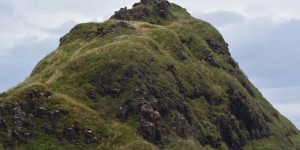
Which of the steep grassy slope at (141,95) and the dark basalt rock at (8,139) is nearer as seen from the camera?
the dark basalt rock at (8,139)

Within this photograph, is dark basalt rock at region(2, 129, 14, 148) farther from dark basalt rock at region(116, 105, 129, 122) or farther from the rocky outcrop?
the rocky outcrop

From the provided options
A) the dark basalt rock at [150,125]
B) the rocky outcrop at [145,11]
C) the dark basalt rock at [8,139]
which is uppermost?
the rocky outcrop at [145,11]

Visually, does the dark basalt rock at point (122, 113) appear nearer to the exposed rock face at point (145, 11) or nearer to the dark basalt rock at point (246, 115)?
the dark basalt rock at point (246, 115)

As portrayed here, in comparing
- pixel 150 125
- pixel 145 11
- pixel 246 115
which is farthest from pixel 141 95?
pixel 145 11

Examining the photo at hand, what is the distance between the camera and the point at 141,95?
87.9 meters

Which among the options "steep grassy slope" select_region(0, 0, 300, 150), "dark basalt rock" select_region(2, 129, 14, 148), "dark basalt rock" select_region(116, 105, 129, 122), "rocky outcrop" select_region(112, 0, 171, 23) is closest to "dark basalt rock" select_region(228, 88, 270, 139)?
"steep grassy slope" select_region(0, 0, 300, 150)

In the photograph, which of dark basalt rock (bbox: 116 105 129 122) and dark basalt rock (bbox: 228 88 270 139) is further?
dark basalt rock (bbox: 228 88 270 139)

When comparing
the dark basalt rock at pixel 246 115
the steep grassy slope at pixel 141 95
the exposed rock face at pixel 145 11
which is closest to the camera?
the steep grassy slope at pixel 141 95

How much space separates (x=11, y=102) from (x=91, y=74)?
56.8ft

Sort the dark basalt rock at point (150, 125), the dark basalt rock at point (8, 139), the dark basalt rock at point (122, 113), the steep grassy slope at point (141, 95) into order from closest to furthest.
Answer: the dark basalt rock at point (8, 139) < the steep grassy slope at point (141, 95) < the dark basalt rock at point (150, 125) < the dark basalt rock at point (122, 113)

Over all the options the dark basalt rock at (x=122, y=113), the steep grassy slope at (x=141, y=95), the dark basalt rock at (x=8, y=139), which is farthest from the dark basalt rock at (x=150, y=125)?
the dark basalt rock at (x=8, y=139)

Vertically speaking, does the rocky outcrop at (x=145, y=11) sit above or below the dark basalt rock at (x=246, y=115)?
above

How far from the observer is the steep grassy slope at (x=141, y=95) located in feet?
262

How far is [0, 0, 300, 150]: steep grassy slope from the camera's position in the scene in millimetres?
80000
